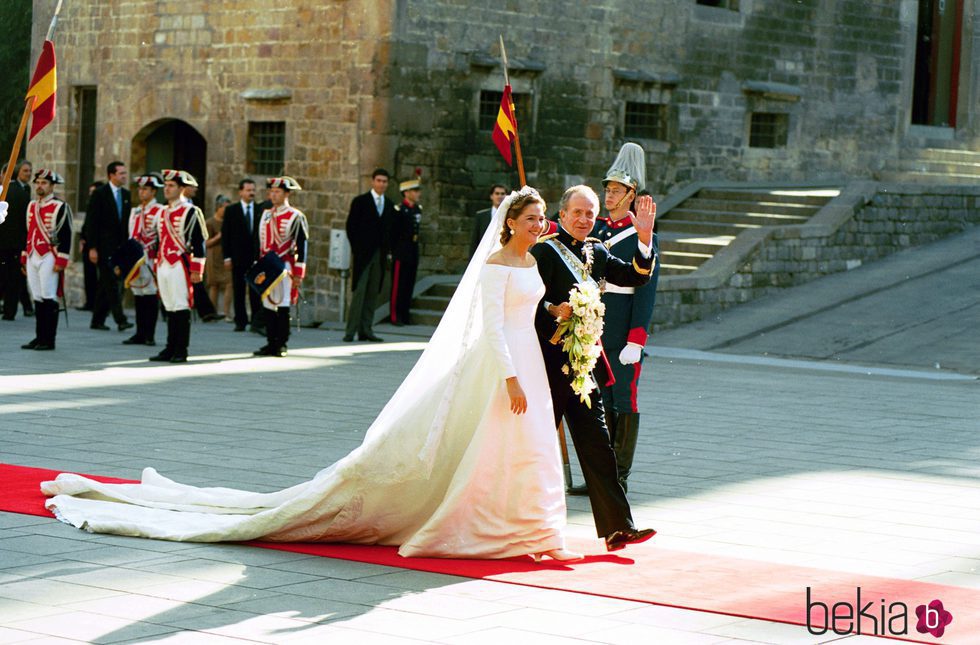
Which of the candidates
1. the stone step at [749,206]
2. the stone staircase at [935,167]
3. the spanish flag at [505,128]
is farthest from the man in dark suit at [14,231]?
the stone staircase at [935,167]

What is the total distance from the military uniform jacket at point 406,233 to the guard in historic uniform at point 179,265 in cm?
532

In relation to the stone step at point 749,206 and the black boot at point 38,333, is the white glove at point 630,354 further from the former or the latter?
the stone step at point 749,206

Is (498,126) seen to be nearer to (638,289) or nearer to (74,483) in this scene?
(638,289)

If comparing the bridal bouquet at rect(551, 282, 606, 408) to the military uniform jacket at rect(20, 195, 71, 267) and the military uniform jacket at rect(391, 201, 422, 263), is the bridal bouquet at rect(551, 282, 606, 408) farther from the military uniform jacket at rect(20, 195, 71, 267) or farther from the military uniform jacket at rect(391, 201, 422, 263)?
the military uniform jacket at rect(391, 201, 422, 263)

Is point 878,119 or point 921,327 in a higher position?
point 878,119

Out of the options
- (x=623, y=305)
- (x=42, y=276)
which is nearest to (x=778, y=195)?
(x=42, y=276)

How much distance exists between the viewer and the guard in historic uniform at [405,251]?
2141 cm

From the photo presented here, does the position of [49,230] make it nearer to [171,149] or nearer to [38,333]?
[38,333]

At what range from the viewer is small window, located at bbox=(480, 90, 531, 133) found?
78.1ft

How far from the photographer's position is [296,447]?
1070 cm

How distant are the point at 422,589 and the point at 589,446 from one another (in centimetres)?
142

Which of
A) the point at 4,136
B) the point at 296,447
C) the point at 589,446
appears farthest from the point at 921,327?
the point at 4,136

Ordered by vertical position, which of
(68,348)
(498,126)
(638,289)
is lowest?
(68,348)

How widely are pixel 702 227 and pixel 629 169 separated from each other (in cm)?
1578
